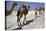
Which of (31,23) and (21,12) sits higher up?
(21,12)

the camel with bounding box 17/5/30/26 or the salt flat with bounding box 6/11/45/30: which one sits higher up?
the camel with bounding box 17/5/30/26

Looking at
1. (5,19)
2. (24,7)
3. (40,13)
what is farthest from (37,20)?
(5,19)

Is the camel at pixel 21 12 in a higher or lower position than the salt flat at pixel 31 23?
higher

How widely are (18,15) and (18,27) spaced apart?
0.12 m

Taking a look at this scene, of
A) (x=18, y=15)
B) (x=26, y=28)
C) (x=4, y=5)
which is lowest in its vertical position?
(x=26, y=28)

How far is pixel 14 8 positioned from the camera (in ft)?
2.89
